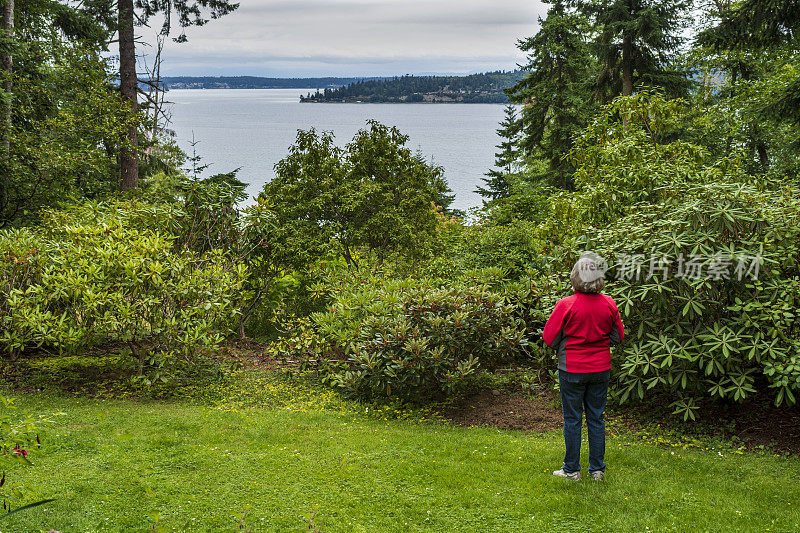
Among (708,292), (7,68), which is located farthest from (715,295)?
(7,68)

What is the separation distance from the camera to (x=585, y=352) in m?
4.56

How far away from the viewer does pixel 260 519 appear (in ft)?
13.3

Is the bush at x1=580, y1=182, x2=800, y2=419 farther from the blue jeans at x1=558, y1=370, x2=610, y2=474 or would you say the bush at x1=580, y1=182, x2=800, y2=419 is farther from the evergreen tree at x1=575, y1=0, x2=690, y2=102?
the evergreen tree at x1=575, y1=0, x2=690, y2=102

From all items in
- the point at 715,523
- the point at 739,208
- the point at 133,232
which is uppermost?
the point at 739,208

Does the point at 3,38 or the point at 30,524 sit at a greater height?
the point at 3,38

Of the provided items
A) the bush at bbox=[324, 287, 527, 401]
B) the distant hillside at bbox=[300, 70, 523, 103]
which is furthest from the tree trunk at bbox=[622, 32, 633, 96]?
the distant hillside at bbox=[300, 70, 523, 103]

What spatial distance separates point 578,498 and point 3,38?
424 inches

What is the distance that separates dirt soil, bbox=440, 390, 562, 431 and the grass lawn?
32cm

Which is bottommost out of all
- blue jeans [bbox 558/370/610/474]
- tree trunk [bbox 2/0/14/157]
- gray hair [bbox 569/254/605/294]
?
blue jeans [bbox 558/370/610/474]

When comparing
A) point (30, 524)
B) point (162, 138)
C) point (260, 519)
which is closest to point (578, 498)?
point (260, 519)

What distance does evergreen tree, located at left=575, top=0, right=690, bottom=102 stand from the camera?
1833 centimetres

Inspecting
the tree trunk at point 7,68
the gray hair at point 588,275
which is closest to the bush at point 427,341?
the gray hair at point 588,275

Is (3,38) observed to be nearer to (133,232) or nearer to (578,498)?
(133,232)

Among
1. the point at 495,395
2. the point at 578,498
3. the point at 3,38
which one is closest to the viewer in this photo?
the point at 578,498
